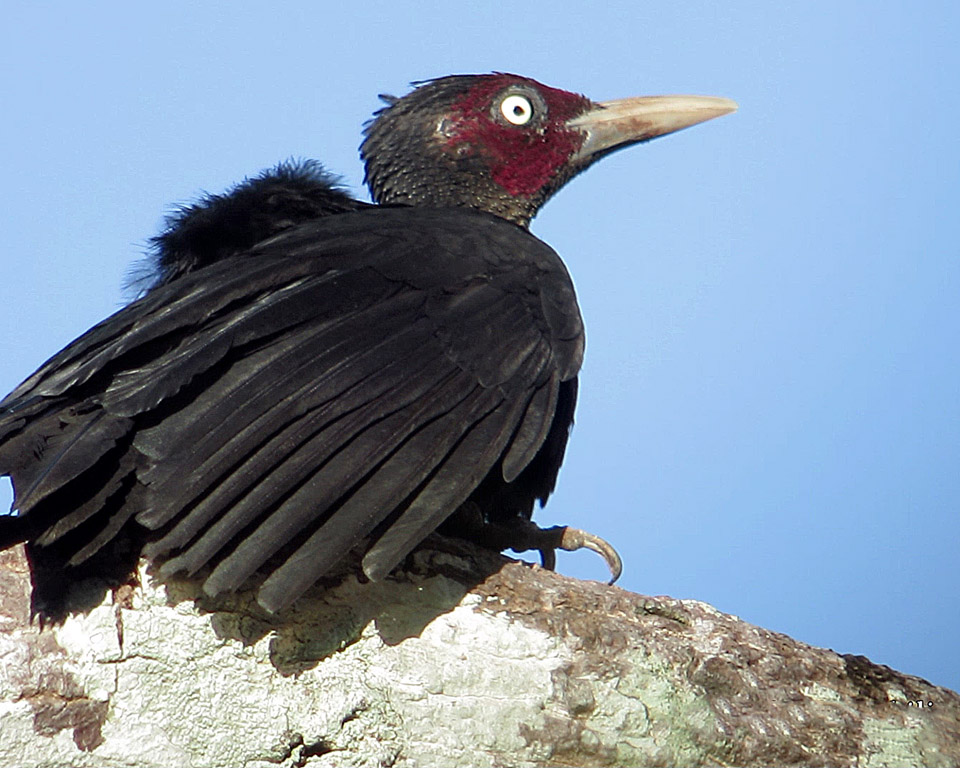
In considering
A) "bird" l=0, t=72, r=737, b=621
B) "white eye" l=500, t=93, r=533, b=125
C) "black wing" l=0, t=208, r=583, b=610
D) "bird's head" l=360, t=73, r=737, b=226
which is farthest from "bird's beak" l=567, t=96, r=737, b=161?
"black wing" l=0, t=208, r=583, b=610

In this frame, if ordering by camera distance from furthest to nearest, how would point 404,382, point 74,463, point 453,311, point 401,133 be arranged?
point 401,133 < point 453,311 < point 404,382 < point 74,463

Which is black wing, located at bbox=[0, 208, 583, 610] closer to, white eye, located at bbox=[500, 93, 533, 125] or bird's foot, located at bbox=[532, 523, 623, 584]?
bird's foot, located at bbox=[532, 523, 623, 584]

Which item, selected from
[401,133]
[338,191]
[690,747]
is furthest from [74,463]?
[401,133]

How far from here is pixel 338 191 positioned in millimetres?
4145

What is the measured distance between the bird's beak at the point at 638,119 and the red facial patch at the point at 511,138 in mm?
61

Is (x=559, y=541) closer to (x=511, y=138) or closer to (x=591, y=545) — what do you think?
(x=591, y=545)

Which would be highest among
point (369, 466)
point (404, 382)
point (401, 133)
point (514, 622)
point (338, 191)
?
point (401, 133)

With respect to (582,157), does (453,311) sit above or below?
below

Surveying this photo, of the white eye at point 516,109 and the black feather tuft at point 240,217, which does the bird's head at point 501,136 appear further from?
the black feather tuft at point 240,217

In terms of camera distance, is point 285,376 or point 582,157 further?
point 582,157

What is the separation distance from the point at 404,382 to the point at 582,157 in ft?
7.07

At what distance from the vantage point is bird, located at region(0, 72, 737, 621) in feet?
8.33

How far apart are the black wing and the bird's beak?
5.11 ft

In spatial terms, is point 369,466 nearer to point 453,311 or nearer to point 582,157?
point 453,311
